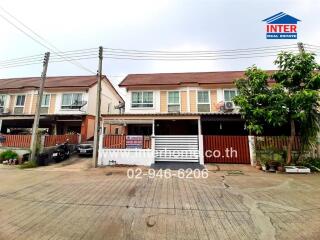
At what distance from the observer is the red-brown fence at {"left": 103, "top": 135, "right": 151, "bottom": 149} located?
12359mm

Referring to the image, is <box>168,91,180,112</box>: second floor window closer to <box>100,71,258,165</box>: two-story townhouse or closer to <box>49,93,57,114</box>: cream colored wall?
<box>100,71,258,165</box>: two-story townhouse

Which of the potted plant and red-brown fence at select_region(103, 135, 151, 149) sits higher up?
red-brown fence at select_region(103, 135, 151, 149)

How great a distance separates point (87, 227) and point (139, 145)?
8.38m

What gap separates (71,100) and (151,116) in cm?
1095

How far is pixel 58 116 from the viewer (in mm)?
18172

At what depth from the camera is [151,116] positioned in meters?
12.7

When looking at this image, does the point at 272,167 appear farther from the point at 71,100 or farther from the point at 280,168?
the point at 71,100

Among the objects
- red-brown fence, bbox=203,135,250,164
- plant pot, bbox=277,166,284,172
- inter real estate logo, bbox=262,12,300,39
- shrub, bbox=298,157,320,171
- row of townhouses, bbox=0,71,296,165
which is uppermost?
inter real estate logo, bbox=262,12,300,39

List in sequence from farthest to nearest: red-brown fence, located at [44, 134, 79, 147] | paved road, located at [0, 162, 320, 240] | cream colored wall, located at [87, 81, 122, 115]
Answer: cream colored wall, located at [87, 81, 122, 115] → red-brown fence, located at [44, 134, 79, 147] → paved road, located at [0, 162, 320, 240]

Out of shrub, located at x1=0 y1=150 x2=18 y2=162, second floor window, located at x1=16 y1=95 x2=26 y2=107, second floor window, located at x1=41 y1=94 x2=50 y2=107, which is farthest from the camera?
second floor window, located at x1=16 y1=95 x2=26 y2=107

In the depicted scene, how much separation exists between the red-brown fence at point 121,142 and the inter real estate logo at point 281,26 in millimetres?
9829

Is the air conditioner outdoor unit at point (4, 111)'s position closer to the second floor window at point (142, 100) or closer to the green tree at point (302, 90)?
the second floor window at point (142, 100)

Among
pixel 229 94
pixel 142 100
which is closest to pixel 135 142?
pixel 142 100

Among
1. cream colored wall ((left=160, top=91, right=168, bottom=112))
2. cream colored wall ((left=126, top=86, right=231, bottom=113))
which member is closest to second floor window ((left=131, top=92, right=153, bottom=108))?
cream colored wall ((left=126, top=86, right=231, bottom=113))
